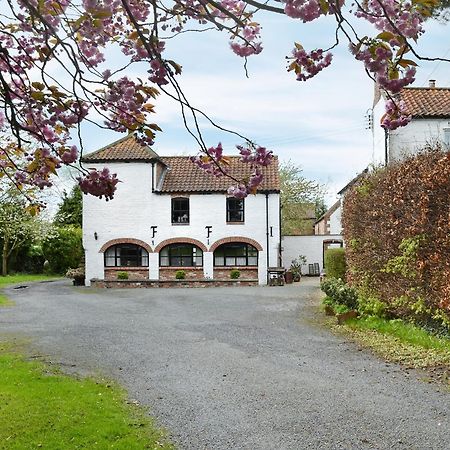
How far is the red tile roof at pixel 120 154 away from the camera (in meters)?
26.9

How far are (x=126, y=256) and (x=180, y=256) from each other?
8.64ft

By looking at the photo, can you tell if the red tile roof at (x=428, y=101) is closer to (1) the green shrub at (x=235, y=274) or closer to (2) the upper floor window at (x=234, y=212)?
(2) the upper floor window at (x=234, y=212)

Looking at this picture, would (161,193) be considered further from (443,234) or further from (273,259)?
(443,234)

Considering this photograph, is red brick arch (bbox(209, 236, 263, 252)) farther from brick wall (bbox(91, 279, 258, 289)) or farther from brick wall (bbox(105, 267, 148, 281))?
brick wall (bbox(105, 267, 148, 281))

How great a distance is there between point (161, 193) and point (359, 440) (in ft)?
74.5

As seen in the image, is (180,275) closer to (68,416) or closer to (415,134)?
(415,134)

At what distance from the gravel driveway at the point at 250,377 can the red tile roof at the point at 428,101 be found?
32.4ft

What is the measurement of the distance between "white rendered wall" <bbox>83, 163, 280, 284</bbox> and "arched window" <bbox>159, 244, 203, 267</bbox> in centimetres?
40

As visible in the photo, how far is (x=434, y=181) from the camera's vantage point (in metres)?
9.02

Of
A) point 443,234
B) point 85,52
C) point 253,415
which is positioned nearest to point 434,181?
point 443,234

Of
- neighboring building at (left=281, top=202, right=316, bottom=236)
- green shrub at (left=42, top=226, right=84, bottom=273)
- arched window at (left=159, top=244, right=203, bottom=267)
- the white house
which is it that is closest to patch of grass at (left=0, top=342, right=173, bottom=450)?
the white house

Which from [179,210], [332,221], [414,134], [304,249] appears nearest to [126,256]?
[179,210]

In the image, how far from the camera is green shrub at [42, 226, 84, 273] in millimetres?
34719

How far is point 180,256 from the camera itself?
2742cm
